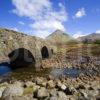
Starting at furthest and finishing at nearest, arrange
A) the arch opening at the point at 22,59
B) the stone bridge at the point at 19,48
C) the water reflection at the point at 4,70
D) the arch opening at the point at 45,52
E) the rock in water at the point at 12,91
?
the arch opening at the point at 45,52
the arch opening at the point at 22,59
the water reflection at the point at 4,70
the stone bridge at the point at 19,48
the rock in water at the point at 12,91

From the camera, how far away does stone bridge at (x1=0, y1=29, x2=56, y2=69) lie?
96.0 ft

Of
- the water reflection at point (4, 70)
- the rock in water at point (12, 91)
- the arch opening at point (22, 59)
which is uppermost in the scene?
the arch opening at point (22, 59)

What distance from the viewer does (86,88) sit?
56.9 feet

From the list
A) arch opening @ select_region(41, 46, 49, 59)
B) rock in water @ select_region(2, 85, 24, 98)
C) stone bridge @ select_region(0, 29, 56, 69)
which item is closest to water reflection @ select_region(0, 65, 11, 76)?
stone bridge @ select_region(0, 29, 56, 69)

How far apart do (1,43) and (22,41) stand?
4.35 metres

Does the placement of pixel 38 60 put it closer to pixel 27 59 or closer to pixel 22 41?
pixel 27 59

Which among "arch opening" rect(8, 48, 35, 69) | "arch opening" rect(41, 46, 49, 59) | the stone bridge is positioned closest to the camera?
A: the stone bridge

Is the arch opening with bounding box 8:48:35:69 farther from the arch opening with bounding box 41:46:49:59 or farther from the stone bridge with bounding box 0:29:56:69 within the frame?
the arch opening with bounding box 41:46:49:59

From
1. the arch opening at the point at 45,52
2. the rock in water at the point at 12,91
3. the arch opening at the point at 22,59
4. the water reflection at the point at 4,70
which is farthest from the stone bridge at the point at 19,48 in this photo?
the rock in water at the point at 12,91

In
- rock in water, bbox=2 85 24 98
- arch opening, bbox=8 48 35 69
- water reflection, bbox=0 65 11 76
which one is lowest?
water reflection, bbox=0 65 11 76

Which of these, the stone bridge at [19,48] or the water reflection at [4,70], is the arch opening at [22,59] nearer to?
the stone bridge at [19,48]

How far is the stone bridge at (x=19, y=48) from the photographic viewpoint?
2925 centimetres

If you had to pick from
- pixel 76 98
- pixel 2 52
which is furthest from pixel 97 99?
pixel 2 52

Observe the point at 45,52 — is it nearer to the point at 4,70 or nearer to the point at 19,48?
the point at 19,48
